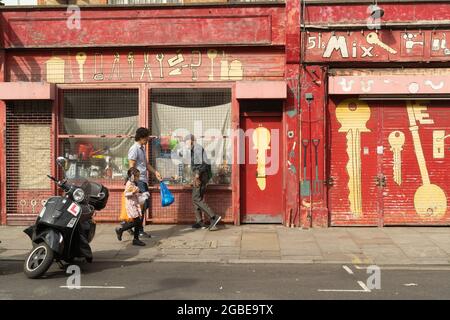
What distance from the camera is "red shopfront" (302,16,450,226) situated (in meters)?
10.7

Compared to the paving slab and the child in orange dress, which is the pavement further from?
the child in orange dress

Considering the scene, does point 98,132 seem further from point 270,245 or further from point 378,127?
point 378,127

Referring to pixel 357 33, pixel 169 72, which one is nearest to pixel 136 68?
pixel 169 72

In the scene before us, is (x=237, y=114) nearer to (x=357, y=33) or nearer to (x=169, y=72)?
(x=169, y=72)

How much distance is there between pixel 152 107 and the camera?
37.2 feet

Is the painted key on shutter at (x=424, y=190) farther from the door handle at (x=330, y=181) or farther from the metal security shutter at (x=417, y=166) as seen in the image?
the door handle at (x=330, y=181)

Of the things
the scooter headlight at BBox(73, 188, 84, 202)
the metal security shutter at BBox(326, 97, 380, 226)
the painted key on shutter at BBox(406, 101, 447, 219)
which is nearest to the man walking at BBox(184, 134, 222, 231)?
the metal security shutter at BBox(326, 97, 380, 226)

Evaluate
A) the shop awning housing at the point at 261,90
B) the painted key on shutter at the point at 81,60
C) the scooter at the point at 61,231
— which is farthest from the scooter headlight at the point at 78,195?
the painted key on shutter at the point at 81,60

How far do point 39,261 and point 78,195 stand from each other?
994 mm

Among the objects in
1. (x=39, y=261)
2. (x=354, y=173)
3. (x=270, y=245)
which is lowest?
(x=270, y=245)

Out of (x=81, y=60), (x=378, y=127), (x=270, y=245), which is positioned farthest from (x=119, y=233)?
(x=378, y=127)

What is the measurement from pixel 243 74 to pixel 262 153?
65.7 inches

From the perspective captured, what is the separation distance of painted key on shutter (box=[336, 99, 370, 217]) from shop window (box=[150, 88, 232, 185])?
8.04 ft

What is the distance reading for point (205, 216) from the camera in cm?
1121
